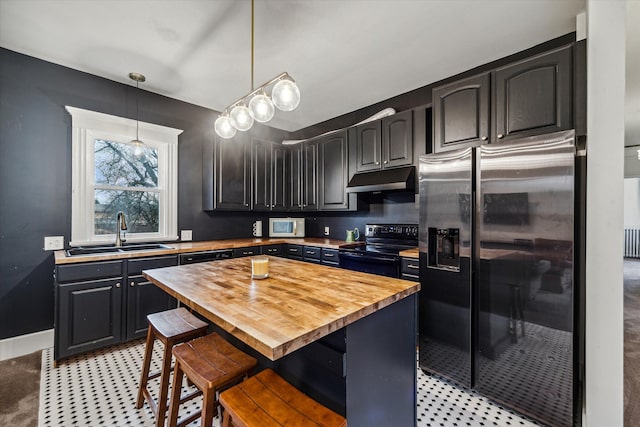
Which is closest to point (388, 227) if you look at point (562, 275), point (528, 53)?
point (562, 275)

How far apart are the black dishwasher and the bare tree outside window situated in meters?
0.81

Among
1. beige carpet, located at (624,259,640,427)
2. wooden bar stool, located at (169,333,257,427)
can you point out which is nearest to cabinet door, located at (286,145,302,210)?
wooden bar stool, located at (169,333,257,427)

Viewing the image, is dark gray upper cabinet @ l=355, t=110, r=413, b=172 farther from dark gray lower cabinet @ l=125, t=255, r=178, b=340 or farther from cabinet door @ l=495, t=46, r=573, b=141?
dark gray lower cabinet @ l=125, t=255, r=178, b=340

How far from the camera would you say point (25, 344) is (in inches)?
98.3

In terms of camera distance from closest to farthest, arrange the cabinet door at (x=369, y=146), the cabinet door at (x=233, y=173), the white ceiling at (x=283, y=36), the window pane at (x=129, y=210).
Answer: the white ceiling at (x=283, y=36) → the window pane at (x=129, y=210) → the cabinet door at (x=369, y=146) → the cabinet door at (x=233, y=173)

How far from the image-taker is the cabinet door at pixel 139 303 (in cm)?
258

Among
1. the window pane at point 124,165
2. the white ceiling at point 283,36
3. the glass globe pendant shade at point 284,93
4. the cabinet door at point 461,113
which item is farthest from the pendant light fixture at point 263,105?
the window pane at point 124,165

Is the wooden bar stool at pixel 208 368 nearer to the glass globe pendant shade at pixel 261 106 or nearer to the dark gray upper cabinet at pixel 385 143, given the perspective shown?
the glass globe pendant shade at pixel 261 106

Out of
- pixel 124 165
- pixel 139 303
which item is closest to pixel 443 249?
pixel 139 303

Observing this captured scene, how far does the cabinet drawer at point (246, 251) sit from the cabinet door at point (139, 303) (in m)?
0.86

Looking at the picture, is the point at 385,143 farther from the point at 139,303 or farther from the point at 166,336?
the point at 139,303

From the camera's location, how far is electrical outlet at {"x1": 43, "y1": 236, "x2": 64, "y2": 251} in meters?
2.61

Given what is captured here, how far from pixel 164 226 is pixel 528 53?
4176mm

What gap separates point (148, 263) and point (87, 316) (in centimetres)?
61
